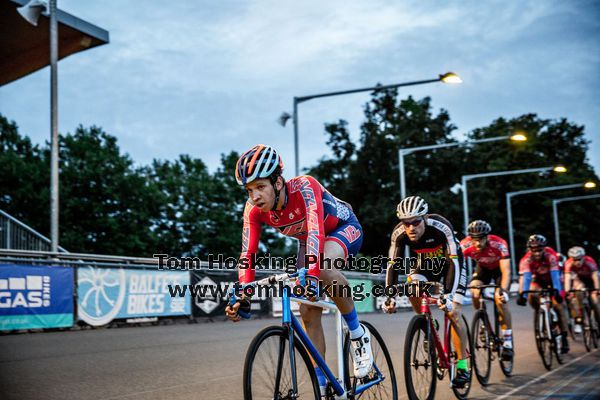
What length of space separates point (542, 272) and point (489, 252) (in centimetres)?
236

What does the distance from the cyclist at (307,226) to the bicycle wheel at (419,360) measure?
1.00 metres

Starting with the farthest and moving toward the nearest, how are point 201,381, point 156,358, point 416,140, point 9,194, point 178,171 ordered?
point 178,171 → point 416,140 → point 9,194 → point 156,358 → point 201,381

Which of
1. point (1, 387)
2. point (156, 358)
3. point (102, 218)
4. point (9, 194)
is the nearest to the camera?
point (1, 387)

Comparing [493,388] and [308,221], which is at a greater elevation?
[308,221]

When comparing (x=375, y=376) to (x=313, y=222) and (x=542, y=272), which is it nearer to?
(x=313, y=222)

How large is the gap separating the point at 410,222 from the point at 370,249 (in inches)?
1959

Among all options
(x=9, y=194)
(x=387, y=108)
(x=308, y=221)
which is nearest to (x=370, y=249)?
(x=387, y=108)

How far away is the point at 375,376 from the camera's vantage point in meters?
5.34

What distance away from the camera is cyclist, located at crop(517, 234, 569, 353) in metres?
10.5

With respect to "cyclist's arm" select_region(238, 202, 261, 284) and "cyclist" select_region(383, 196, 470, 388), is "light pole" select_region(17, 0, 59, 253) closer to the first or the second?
"cyclist" select_region(383, 196, 470, 388)

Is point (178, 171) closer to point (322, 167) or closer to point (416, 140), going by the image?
point (322, 167)

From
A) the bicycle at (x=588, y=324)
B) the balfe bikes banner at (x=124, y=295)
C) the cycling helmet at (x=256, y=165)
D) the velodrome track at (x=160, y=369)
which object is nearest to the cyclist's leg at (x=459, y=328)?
the velodrome track at (x=160, y=369)

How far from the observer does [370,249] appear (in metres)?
56.1

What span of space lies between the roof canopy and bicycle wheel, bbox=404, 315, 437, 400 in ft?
70.0
